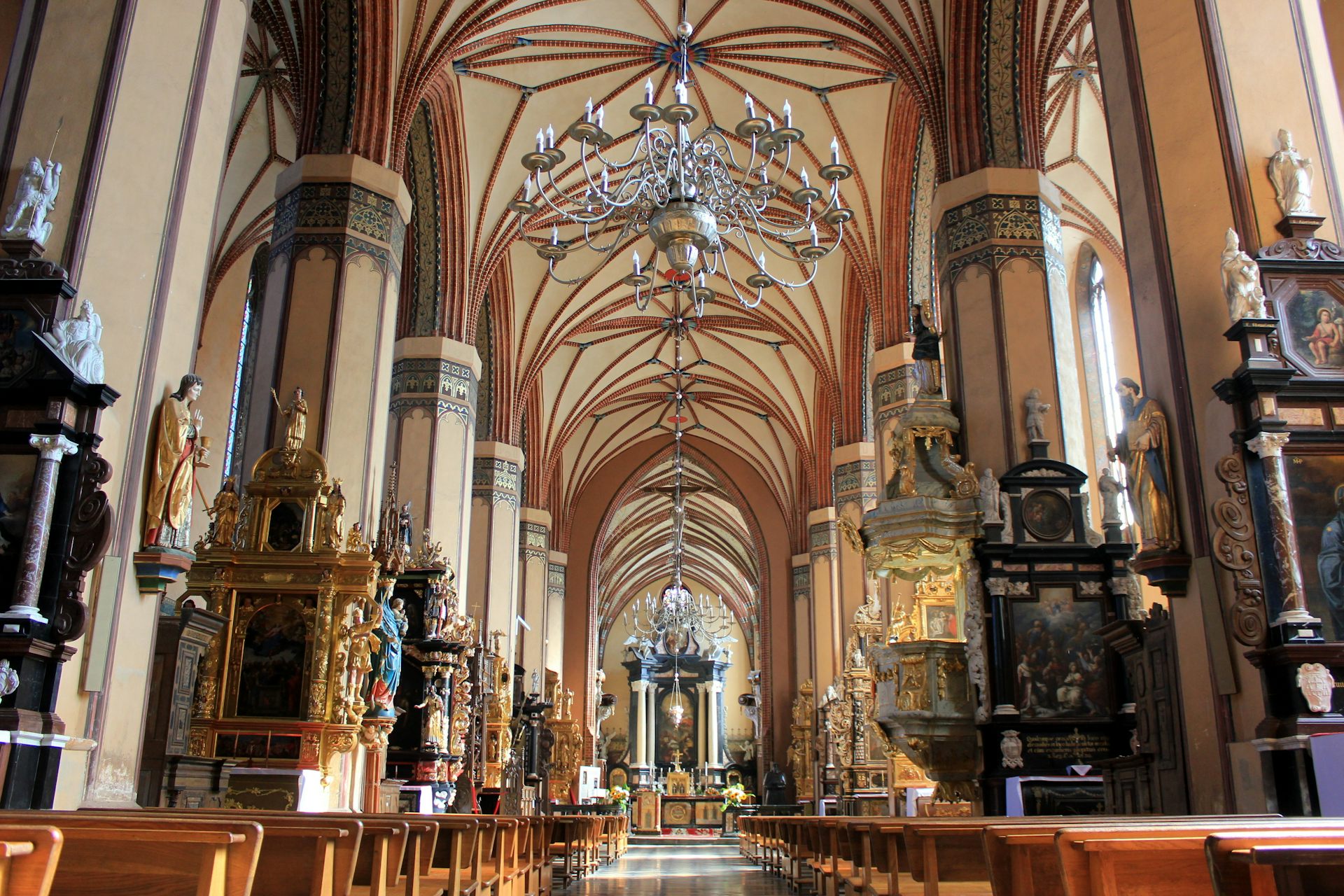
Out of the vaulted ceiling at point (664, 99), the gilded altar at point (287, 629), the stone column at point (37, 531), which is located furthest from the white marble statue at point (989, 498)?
the stone column at point (37, 531)

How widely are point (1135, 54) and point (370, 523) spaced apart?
818cm

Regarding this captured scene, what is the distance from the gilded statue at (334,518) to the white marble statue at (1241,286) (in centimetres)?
746

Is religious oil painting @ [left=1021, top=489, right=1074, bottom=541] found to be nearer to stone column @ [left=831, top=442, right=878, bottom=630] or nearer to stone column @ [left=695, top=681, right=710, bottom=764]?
stone column @ [left=831, top=442, right=878, bottom=630]

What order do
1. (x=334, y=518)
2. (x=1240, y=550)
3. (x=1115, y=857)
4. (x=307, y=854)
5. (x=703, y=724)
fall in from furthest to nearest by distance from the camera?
(x=703, y=724), (x=334, y=518), (x=1240, y=550), (x=307, y=854), (x=1115, y=857)

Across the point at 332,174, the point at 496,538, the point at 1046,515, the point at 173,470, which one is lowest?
the point at 173,470

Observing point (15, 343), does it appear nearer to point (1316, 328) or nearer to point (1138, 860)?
point (1138, 860)

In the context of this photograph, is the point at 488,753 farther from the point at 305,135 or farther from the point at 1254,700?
the point at 1254,700

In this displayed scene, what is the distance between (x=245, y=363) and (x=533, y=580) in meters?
9.42

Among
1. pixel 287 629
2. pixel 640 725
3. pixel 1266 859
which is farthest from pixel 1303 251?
pixel 640 725

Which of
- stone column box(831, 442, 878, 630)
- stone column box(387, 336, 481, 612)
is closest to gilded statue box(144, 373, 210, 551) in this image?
stone column box(387, 336, 481, 612)

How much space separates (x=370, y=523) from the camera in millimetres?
11312

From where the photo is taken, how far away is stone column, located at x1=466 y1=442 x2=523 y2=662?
18688 millimetres

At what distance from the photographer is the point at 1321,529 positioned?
19.7 ft

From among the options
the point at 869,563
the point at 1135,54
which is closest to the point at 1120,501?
the point at 869,563
